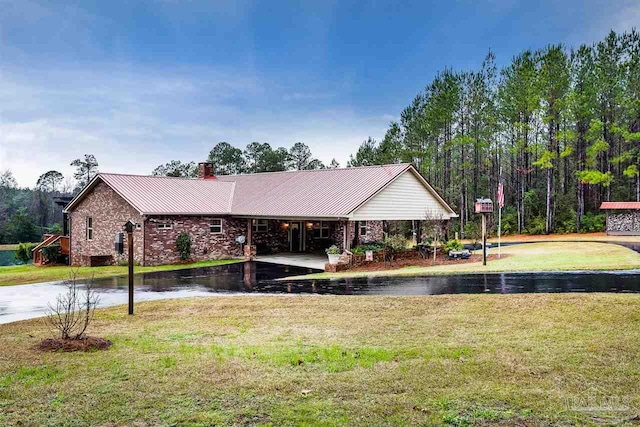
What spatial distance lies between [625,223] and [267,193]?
1022 inches

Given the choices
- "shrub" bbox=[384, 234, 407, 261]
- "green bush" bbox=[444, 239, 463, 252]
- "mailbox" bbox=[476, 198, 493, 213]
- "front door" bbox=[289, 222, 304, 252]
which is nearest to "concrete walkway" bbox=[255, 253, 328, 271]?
"front door" bbox=[289, 222, 304, 252]

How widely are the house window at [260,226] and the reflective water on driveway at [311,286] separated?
27.6ft

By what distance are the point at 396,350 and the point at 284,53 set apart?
85.5 feet

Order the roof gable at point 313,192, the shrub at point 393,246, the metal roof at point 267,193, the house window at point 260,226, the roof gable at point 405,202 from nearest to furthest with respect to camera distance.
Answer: the shrub at point 393,246 < the roof gable at point 313,192 < the roof gable at point 405,202 < the metal roof at point 267,193 < the house window at point 260,226

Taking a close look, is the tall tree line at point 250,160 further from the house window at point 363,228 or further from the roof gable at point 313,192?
the house window at point 363,228

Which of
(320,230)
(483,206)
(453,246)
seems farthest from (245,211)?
(483,206)

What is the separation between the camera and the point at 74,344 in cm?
723

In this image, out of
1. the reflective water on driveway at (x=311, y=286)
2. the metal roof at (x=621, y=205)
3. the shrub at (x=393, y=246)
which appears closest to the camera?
the reflective water on driveway at (x=311, y=286)

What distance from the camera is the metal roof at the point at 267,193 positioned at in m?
21.8

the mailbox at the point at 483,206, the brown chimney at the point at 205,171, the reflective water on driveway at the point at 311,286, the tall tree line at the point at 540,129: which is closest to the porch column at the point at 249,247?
the reflective water on driveway at the point at 311,286

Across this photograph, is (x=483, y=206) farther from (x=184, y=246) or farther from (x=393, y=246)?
(x=184, y=246)

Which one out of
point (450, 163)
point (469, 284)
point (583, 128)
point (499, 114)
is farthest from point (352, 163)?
point (469, 284)

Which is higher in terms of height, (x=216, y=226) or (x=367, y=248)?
(x=216, y=226)

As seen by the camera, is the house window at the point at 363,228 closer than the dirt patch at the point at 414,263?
No
